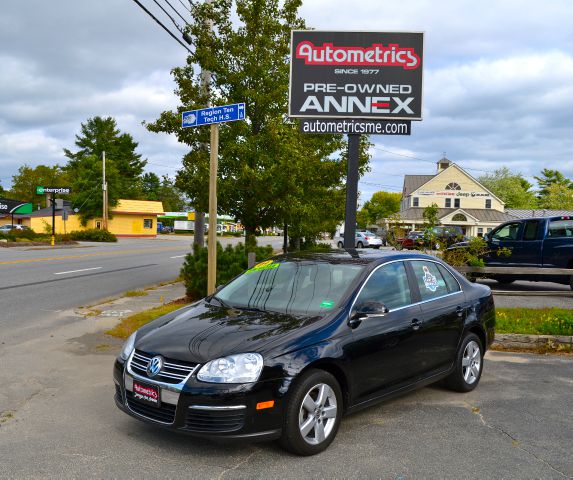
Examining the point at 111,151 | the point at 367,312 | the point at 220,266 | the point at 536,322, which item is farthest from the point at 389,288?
the point at 111,151

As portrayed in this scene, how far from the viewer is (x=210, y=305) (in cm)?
531

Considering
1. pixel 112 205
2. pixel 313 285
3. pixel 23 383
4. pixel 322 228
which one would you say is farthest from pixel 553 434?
pixel 112 205

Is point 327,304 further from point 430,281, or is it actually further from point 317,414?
point 430,281

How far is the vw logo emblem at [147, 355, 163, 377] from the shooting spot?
4.13 m

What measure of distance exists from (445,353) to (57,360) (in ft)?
15.9

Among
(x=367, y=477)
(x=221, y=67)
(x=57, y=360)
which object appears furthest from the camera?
(x=221, y=67)

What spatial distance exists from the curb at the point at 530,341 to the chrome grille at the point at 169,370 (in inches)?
215

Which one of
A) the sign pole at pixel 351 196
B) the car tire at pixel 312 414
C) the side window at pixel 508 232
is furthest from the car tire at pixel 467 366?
the side window at pixel 508 232

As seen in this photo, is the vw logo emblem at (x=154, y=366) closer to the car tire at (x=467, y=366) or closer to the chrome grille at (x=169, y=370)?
the chrome grille at (x=169, y=370)

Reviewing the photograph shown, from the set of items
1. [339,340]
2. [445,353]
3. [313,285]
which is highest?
[313,285]

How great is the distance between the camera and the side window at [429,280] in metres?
5.59

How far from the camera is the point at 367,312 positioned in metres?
4.63

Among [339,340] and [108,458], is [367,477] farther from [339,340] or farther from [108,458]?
[108,458]

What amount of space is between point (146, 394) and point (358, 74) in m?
7.15
